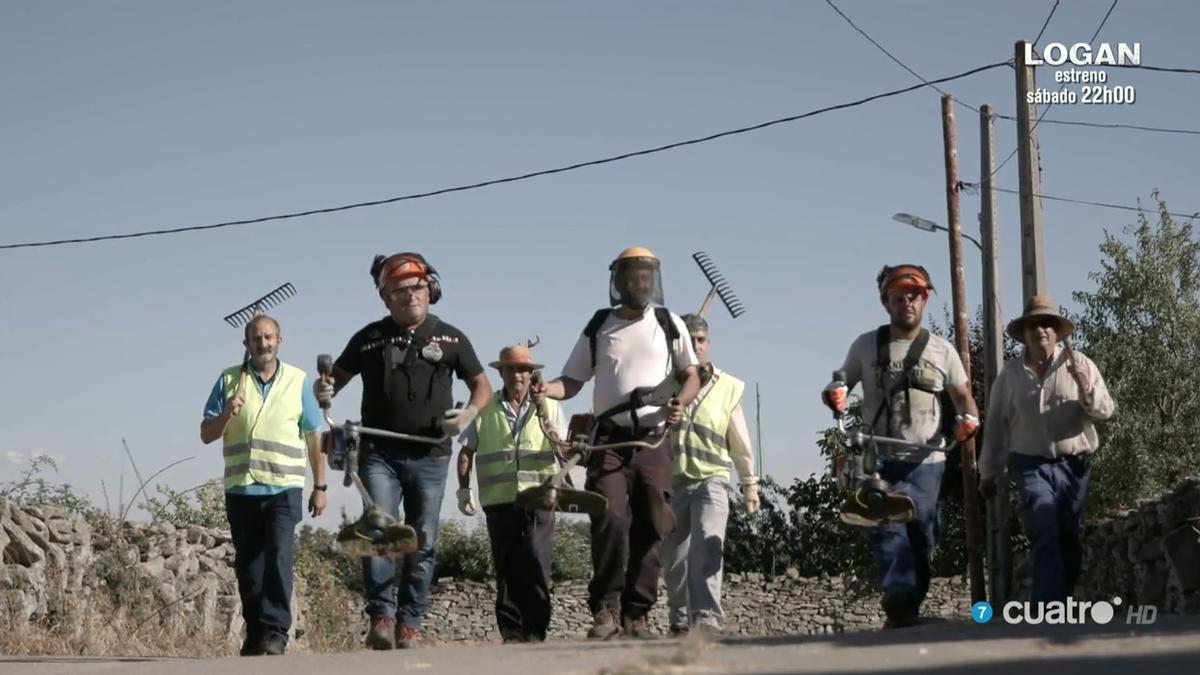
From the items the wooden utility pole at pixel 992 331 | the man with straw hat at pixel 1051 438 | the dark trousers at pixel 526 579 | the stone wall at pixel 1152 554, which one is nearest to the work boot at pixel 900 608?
the man with straw hat at pixel 1051 438

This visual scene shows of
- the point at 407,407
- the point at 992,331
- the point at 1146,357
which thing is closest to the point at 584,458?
the point at 407,407

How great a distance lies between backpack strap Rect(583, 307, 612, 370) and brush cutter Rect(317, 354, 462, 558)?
0.90 metres

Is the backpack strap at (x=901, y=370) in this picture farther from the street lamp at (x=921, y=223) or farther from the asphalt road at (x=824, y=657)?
the street lamp at (x=921, y=223)

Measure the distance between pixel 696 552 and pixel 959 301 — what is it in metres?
11.6

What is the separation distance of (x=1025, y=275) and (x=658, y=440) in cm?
1000

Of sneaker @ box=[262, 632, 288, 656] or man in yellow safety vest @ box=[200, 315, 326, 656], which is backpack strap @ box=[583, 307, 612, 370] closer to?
man in yellow safety vest @ box=[200, 315, 326, 656]

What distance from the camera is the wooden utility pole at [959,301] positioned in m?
21.7

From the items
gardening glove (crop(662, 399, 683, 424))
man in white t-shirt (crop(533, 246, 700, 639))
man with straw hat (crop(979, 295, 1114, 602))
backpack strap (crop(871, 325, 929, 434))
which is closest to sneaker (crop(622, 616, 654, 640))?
man in white t-shirt (crop(533, 246, 700, 639))

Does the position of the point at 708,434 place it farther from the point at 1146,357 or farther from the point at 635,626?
the point at 1146,357

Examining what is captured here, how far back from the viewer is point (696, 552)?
11.4 metres

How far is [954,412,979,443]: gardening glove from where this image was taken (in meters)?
10.1

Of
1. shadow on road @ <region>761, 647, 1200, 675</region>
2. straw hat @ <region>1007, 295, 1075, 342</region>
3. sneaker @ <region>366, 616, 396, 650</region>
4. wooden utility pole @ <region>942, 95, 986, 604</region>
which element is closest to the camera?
shadow on road @ <region>761, 647, 1200, 675</region>

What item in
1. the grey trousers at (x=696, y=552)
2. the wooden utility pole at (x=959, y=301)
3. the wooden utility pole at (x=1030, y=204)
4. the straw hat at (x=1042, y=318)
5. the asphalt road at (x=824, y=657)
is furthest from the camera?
the wooden utility pole at (x=959, y=301)

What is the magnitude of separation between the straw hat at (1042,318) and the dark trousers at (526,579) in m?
2.97
